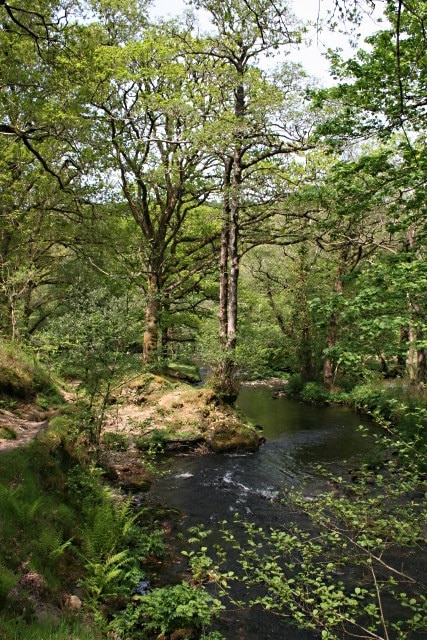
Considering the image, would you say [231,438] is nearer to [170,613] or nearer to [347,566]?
[347,566]

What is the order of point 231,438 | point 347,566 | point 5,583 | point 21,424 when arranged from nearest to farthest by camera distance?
1. point 5,583
2. point 347,566
3. point 21,424
4. point 231,438

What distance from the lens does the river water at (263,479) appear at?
5.61 metres

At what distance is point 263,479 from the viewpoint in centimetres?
1093

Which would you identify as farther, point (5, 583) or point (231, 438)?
point (231, 438)

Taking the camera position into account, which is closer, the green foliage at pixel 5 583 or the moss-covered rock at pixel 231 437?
the green foliage at pixel 5 583

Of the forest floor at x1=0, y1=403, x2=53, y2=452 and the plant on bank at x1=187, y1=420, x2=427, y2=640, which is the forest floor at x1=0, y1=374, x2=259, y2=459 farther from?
the plant on bank at x1=187, y1=420, x2=427, y2=640

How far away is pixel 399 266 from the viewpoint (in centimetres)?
747

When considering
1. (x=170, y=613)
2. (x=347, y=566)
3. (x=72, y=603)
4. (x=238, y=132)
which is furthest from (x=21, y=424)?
(x=238, y=132)

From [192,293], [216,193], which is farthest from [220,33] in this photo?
[192,293]

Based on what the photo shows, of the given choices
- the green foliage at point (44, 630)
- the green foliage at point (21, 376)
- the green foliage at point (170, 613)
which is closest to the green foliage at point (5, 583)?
the green foliage at point (44, 630)

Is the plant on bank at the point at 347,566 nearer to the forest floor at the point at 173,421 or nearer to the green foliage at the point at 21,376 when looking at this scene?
the forest floor at the point at 173,421

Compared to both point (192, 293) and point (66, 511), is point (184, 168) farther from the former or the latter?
point (66, 511)

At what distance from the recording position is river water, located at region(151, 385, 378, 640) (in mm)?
5605

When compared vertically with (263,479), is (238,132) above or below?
above
